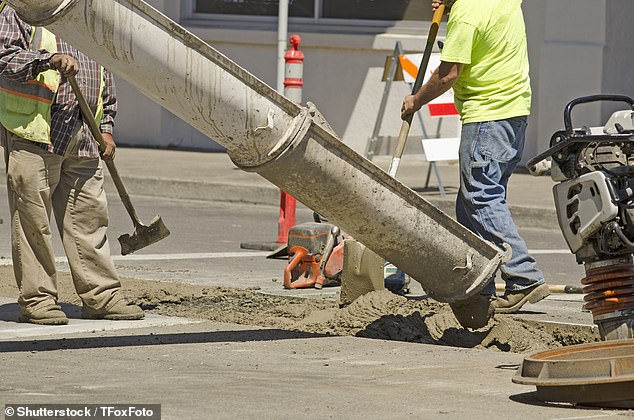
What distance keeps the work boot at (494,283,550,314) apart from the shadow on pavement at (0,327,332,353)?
128 cm

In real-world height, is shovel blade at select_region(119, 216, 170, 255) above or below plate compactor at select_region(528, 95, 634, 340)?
below

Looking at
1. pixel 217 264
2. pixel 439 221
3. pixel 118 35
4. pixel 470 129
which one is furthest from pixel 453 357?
pixel 217 264

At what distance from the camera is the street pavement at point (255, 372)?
5.64 meters

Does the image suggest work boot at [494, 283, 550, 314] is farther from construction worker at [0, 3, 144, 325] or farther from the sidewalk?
the sidewalk

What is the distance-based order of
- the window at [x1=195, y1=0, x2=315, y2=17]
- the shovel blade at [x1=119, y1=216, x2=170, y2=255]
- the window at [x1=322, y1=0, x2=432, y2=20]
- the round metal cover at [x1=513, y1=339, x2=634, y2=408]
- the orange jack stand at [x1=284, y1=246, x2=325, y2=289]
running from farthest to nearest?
the window at [x1=195, y1=0, x2=315, y2=17], the window at [x1=322, y1=0, x2=432, y2=20], the orange jack stand at [x1=284, y1=246, x2=325, y2=289], the shovel blade at [x1=119, y1=216, x2=170, y2=255], the round metal cover at [x1=513, y1=339, x2=634, y2=408]

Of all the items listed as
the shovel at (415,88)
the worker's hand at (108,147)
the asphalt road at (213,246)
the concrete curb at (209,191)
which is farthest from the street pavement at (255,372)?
the concrete curb at (209,191)

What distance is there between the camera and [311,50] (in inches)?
737

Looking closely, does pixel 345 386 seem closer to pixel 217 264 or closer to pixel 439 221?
pixel 439 221

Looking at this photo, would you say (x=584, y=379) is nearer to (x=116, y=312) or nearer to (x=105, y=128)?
(x=116, y=312)

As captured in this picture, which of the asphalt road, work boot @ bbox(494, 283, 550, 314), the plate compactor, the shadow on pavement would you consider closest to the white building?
the asphalt road

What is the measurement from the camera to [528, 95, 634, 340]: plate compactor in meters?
6.27

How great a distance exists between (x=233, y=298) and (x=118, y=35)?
275 cm

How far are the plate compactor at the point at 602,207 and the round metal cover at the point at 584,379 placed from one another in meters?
0.70

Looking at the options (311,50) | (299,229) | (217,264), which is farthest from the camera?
(311,50)
